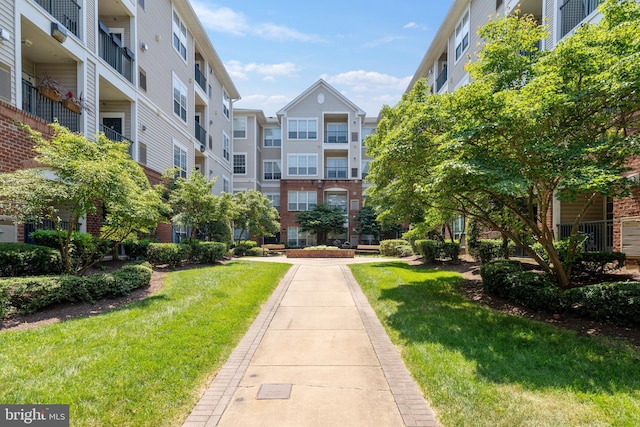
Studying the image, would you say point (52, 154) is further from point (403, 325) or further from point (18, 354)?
point (403, 325)

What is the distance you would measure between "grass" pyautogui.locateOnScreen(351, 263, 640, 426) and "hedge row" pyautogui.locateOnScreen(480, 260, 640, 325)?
Answer: 0.69m

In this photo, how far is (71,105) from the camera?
11.7 metres

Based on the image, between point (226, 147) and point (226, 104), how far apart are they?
3480mm

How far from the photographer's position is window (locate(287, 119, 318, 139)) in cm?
3500

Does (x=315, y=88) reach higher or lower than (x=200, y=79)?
higher

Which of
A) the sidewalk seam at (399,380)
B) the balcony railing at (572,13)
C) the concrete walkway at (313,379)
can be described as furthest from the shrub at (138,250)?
the balcony railing at (572,13)

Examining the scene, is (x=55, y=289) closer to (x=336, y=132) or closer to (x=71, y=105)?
(x=71, y=105)

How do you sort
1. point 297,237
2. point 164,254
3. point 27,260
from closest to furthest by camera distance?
point 27,260, point 164,254, point 297,237

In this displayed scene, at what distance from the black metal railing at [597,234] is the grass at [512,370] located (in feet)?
21.1

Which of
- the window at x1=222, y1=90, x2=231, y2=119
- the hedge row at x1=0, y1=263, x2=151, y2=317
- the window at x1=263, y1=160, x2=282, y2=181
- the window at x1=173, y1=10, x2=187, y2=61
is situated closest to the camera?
the hedge row at x1=0, y1=263, x2=151, y2=317

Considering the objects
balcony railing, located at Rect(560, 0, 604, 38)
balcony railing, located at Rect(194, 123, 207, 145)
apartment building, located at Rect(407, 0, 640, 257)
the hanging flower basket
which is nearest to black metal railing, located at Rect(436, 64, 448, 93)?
apartment building, located at Rect(407, 0, 640, 257)

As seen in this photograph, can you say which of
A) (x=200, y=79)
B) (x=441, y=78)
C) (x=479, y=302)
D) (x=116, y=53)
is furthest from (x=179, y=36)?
(x=479, y=302)

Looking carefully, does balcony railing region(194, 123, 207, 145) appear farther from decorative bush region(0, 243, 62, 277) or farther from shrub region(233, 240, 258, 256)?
decorative bush region(0, 243, 62, 277)

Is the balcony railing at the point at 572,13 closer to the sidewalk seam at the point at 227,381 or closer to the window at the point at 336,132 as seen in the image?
the sidewalk seam at the point at 227,381
